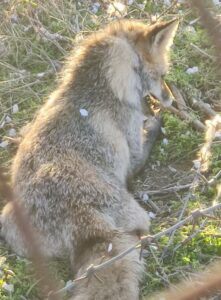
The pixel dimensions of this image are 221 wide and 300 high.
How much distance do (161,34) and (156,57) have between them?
18cm

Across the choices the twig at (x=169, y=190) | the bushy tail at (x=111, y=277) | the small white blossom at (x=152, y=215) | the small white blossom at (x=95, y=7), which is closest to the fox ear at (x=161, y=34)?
→ the twig at (x=169, y=190)

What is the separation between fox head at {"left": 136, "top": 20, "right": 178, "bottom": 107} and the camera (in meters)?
4.42

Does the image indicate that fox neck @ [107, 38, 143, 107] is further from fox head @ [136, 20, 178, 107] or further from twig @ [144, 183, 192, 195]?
twig @ [144, 183, 192, 195]

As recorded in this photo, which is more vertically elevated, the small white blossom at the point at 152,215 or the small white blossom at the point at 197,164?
the small white blossom at the point at 197,164

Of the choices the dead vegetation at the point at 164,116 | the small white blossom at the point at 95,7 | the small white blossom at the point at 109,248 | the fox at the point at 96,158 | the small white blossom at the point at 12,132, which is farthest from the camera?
the small white blossom at the point at 95,7

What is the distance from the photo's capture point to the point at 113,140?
4.23 m

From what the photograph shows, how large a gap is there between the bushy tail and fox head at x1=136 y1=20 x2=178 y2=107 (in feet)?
4.78

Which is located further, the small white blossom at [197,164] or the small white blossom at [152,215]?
the small white blossom at [197,164]

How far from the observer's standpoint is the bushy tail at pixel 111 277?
3084mm

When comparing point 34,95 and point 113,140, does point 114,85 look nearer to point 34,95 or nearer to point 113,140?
point 113,140

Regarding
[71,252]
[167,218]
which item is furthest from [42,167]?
[167,218]

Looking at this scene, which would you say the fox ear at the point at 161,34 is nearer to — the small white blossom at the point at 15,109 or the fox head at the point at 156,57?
the fox head at the point at 156,57

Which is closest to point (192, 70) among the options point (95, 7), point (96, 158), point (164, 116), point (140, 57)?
point (164, 116)

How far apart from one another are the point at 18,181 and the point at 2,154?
83 centimetres
